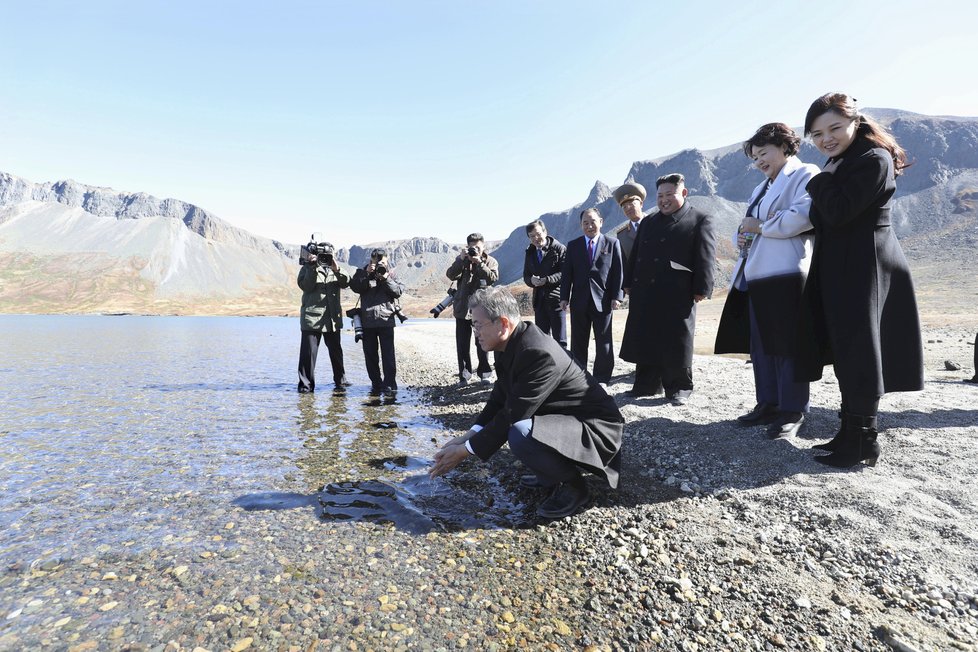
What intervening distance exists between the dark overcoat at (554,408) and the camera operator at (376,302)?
18.2 feet

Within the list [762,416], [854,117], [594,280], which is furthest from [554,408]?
[594,280]

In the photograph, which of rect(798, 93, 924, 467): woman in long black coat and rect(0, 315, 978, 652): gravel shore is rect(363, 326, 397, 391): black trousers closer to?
rect(0, 315, 978, 652): gravel shore

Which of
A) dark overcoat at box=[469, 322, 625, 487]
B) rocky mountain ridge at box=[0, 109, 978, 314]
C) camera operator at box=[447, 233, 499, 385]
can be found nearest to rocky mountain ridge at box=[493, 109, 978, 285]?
rocky mountain ridge at box=[0, 109, 978, 314]

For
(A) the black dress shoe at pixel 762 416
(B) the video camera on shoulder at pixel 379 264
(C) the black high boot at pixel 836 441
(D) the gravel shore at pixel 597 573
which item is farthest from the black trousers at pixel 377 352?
(C) the black high boot at pixel 836 441

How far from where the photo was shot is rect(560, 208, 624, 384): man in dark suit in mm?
7406

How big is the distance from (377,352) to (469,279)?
7.26ft

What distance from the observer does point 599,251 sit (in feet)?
24.5

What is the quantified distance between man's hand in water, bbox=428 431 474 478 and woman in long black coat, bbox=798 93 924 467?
2.87 metres

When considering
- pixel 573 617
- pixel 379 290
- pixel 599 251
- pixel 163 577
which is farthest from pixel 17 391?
pixel 573 617

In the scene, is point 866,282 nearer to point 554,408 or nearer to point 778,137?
point 778,137

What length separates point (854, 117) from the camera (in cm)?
375

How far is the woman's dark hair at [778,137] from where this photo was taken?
4.65m

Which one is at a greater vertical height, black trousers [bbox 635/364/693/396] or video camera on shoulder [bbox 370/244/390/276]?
video camera on shoulder [bbox 370/244/390/276]

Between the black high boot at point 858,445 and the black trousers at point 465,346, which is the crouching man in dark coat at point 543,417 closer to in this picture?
the black high boot at point 858,445
